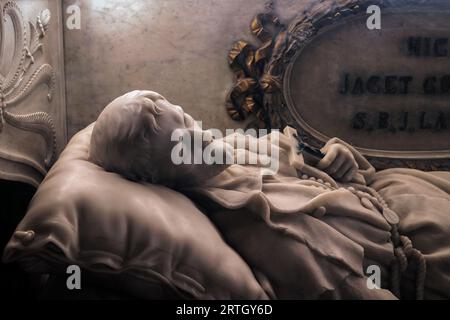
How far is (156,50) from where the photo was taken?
208cm

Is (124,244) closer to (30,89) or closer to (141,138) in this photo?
(141,138)

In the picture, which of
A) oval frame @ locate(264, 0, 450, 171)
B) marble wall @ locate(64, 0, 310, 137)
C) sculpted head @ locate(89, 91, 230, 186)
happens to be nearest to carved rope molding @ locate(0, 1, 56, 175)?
marble wall @ locate(64, 0, 310, 137)

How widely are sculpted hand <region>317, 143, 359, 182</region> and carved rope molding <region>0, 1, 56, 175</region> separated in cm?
87

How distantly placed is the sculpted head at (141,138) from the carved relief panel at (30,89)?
0.33m

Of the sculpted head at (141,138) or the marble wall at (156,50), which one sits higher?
the marble wall at (156,50)

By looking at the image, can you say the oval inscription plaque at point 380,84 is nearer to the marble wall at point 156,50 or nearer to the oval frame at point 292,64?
the oval frame at point 292,64

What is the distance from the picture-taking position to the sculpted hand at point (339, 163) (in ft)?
4.83

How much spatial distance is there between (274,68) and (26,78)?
3.21ft

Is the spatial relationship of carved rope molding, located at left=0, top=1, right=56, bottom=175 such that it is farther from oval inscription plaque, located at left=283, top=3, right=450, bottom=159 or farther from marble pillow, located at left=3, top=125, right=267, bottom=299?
oval inscription plaque, located at left=283, top=3, right=450, bottom=159

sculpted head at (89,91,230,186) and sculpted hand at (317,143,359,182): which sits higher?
sculpted head at (89,91,230,186)

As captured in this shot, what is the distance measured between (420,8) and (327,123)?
592 millimetres

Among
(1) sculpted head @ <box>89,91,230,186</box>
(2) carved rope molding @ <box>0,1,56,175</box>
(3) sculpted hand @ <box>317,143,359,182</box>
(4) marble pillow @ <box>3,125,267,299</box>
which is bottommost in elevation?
(4) marble pillow @ <box>3,125,267,299</box>

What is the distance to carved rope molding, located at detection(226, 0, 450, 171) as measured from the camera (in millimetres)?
2068

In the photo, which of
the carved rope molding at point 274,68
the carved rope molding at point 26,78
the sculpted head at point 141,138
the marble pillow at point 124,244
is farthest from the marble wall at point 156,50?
the marble pillow at point 124,244
